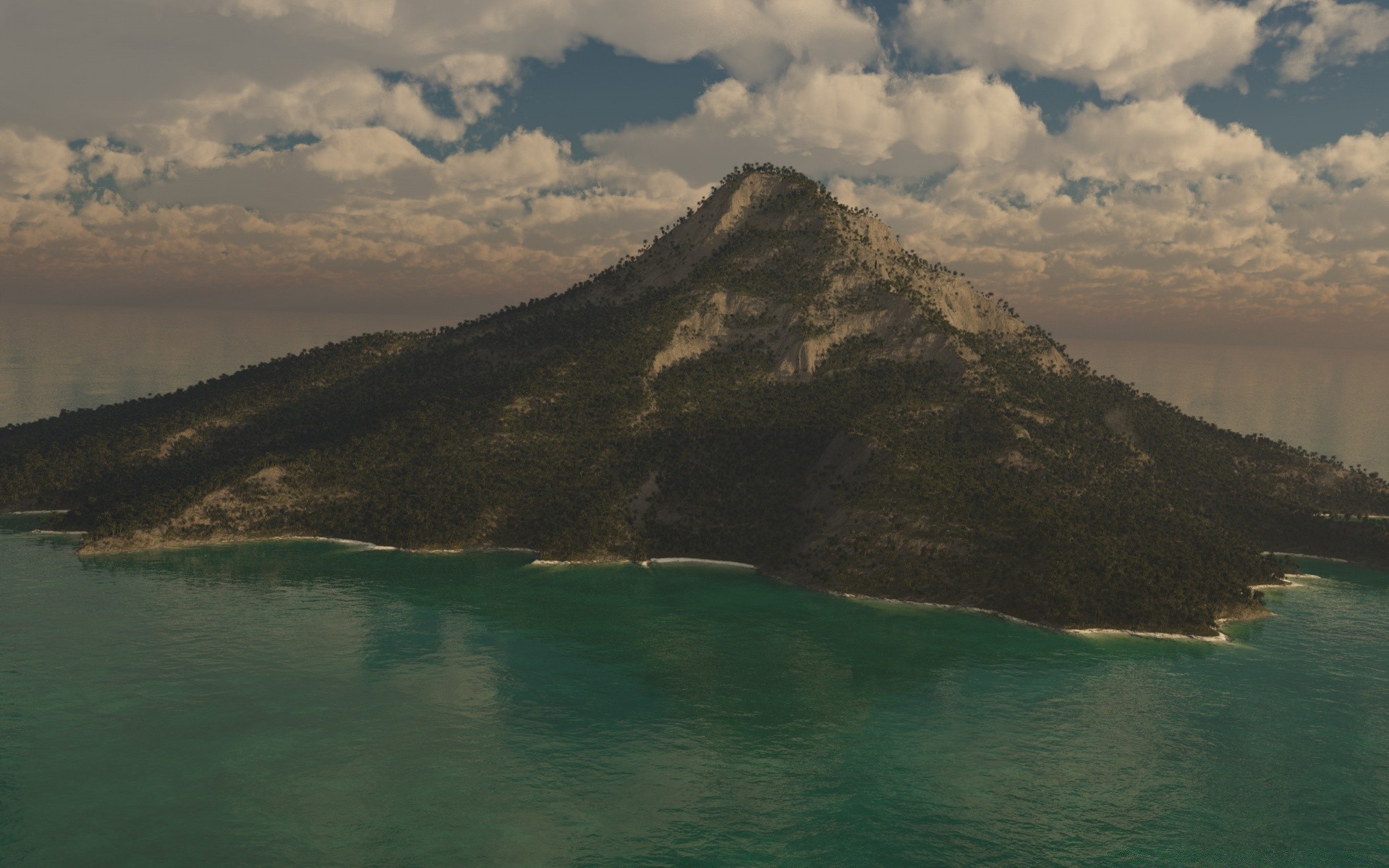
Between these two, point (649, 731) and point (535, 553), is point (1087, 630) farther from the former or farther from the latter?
point (535, 553)

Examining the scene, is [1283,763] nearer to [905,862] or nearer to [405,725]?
[905,862]

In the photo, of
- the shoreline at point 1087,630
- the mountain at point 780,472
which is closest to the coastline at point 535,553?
the shoreline at point 1087,630

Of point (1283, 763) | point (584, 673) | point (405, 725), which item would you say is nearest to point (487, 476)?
point (584, 673)

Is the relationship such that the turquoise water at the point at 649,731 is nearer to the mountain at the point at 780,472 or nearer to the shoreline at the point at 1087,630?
the shoreline at the point at 1087,630

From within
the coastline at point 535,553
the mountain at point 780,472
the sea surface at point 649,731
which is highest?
the mountain at point 780,472

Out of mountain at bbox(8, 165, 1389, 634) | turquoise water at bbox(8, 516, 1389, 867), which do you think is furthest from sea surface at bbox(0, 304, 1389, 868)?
mountain at bbox(8, 165, 1389, 634)

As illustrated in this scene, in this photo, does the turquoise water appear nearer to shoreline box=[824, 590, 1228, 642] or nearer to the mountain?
shoreline box=[824, 590, 1228, 642]
